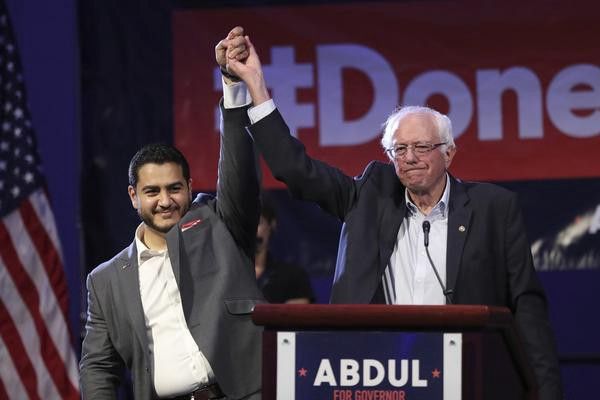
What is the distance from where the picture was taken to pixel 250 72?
111 inches

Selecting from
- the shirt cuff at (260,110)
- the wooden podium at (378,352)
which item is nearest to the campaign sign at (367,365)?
the wooden podium at (378,352)

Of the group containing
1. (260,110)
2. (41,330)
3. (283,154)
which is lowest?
(41,330)

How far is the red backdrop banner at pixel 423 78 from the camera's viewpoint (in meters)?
5.08

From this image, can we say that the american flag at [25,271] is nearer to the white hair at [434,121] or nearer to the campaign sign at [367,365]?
the white hair at [434,121]

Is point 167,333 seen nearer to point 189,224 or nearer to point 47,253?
point 189,224

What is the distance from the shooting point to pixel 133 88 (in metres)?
5.38

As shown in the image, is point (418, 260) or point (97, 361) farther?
point (97, 361)

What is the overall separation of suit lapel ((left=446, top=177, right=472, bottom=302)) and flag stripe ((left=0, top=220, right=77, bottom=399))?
2.73 metres

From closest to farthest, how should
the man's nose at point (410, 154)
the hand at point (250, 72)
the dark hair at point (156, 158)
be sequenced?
the hand at point (250, 72) < the man's nose at point (410, 154) < the dark hair at point (156, 158)

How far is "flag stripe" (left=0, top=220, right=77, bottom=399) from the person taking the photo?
525cm

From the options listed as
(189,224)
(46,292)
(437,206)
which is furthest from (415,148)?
(46,292)

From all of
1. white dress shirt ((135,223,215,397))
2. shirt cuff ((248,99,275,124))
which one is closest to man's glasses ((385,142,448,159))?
shirt cuff ((248,99,275,124))

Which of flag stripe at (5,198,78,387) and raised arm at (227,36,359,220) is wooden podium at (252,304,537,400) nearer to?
raised arm at (227,36,359,220)

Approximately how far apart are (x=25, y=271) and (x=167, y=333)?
242cm
